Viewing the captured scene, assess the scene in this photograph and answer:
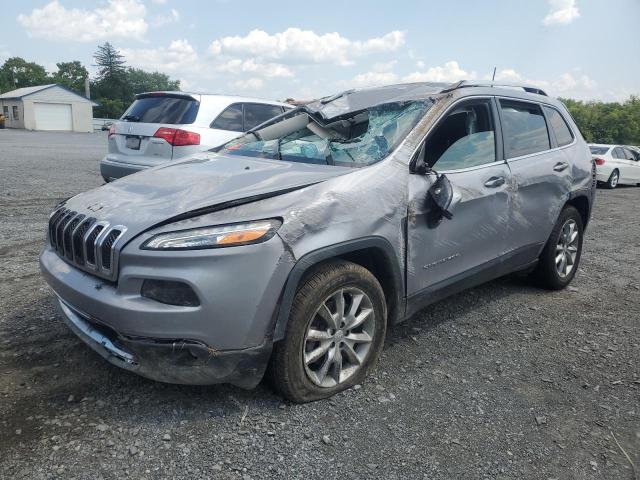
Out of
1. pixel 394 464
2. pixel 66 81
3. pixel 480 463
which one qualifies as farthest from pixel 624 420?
pixel 66 81

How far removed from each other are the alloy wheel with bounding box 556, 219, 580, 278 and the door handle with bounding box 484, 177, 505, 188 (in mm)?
1255

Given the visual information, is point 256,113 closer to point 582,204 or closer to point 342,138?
point 342,138

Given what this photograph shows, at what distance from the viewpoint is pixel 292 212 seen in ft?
8.34

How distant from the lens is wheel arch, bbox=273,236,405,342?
8.17 feet

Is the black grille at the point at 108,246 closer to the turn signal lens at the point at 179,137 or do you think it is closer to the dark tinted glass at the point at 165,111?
the turn signal lens at the point at 179,137

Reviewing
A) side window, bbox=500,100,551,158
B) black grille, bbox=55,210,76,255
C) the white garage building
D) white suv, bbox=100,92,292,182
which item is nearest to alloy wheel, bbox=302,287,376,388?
black grille, bbox=55,210,76,255

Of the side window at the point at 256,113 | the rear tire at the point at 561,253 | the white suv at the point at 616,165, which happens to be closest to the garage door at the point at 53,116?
the white suv at the point at 616,165

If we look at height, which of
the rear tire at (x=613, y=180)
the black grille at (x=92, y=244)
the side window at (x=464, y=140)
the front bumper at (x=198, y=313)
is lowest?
the rear tire at (x=613, y=180)

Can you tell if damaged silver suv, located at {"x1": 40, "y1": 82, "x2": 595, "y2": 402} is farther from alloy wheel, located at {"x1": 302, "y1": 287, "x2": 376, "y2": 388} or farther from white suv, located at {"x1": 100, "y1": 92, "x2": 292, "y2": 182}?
white suv, located at {"x1": 100, "y1": 92, "x2": 292, "y2": 182}

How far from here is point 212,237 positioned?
2.39 meters

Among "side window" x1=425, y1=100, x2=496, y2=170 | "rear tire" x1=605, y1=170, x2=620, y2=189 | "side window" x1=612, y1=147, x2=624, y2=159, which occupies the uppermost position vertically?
"side window" x1=425, y1=100, x2=496, y2=170

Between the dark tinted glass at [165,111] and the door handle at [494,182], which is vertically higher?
the dark tinted glass at [165,111]

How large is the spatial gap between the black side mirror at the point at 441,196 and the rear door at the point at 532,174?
986 mm

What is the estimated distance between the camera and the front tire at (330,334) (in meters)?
2.58
